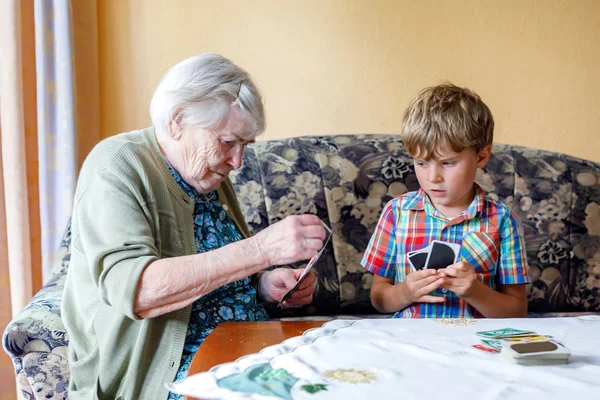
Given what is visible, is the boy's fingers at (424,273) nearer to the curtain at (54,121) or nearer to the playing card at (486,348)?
the playing card at (486,348)

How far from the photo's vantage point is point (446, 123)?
1682 millimetres

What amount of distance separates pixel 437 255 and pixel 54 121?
1.65 metres

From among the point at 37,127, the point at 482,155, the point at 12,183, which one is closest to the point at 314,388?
the point at 482,155

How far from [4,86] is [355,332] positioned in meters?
1.59

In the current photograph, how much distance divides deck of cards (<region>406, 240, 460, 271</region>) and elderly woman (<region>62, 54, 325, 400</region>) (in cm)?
30

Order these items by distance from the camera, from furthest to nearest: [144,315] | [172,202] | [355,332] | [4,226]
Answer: [4,226]
[172,202]
[144,315]
[355,332]

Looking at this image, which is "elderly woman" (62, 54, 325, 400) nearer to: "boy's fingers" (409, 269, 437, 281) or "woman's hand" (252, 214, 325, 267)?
"woman's hand" (252, 214, 325, 267)

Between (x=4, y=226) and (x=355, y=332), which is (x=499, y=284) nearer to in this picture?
(x=355, y=332)

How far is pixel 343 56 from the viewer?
2822mm

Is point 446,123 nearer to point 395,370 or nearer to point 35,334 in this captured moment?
point 395,370

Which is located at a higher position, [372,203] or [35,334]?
[372,203]

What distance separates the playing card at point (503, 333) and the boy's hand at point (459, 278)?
0.83 ft

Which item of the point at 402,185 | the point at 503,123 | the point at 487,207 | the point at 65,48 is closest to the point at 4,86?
the point at 65,48

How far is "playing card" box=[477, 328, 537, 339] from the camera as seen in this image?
1.21 m
